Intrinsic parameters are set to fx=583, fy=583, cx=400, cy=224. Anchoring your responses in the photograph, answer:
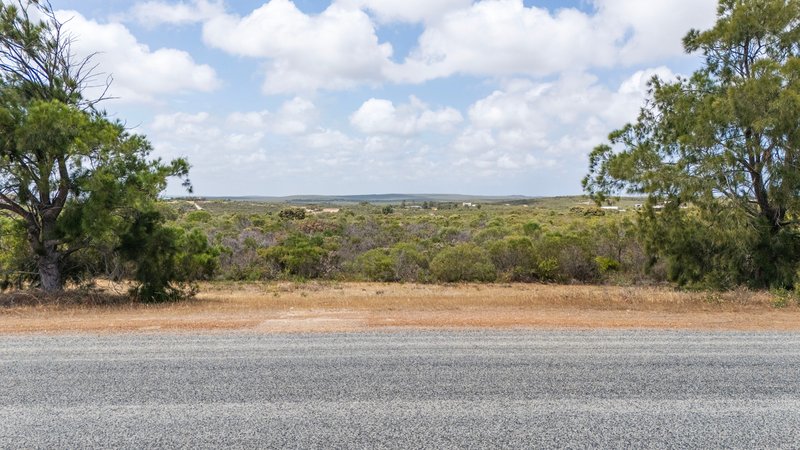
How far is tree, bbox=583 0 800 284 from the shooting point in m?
14.6

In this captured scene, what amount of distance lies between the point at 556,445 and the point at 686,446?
101 centimetres

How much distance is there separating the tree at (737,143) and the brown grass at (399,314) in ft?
9.56

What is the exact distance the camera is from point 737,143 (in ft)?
51.0

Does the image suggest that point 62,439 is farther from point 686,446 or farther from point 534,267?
point 534,267

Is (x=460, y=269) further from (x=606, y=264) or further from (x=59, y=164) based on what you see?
(x=59, y=164)

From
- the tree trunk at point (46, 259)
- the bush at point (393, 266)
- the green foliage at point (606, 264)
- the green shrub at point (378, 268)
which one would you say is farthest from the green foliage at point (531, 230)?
the tree trunk at point (46, 259)

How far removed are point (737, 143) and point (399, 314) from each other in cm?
1072

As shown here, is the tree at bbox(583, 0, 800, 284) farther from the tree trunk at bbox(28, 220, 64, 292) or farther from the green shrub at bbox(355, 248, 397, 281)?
the tree trunk at bbox(28, 220, 64, 292)

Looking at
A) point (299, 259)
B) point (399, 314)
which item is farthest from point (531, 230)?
point (399, 314)

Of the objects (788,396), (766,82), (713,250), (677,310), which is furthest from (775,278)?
(788,396)

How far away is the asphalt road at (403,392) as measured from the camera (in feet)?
15.5

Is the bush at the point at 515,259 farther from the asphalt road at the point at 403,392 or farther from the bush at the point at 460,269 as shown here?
the asphalt road at the point at 403,392

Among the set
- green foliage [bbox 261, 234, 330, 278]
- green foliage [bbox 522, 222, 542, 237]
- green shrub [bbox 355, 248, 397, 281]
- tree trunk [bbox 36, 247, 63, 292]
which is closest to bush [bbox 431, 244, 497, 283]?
green shrub [bbox 355, 248, 397, 281]

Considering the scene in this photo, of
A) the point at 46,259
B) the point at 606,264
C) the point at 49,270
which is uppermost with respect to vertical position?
the point at 46,259
